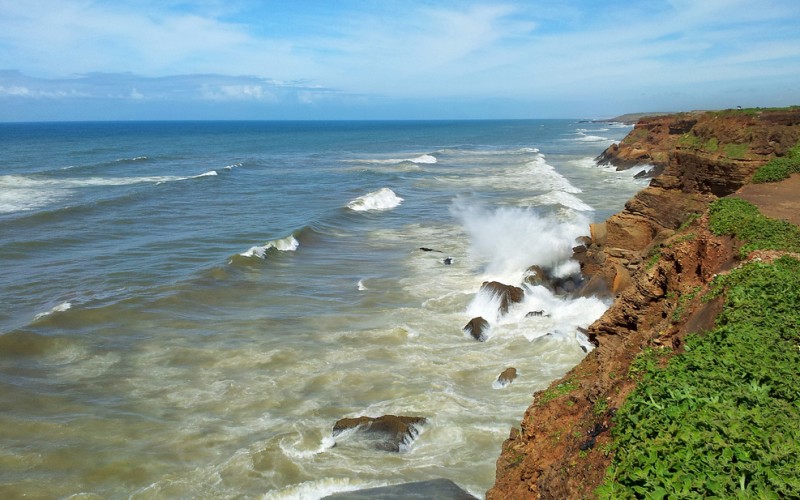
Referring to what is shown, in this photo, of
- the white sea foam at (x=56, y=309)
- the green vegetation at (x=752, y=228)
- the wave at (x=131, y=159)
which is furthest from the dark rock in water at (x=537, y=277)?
the wave at (x=131, y=159)

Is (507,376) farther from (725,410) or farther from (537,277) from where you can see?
(725,410)

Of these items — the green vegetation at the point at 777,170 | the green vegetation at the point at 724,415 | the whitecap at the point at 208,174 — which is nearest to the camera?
the green vegetation at the point at 724,415

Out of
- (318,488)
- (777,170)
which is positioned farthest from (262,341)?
(777,170)

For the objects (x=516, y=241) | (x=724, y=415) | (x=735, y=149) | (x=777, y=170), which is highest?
(x=735, y=149)

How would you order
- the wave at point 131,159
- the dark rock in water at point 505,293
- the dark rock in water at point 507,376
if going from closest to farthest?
the dark rock in water at point 507,376, the dark rock in water at point 505,293, the wave at point 131,159

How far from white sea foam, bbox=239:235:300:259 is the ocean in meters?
0.14

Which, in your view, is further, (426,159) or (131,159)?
(426,159)

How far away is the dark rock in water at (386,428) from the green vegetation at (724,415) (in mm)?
5721

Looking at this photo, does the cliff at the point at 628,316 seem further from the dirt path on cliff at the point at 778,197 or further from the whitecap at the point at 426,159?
the whitecap at the point at 426,159

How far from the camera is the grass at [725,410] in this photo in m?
4.62

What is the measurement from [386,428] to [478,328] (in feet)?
20.0

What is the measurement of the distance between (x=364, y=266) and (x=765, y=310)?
63.3ft

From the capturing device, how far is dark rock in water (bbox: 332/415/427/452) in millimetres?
11816

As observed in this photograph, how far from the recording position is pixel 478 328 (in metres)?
17.4
